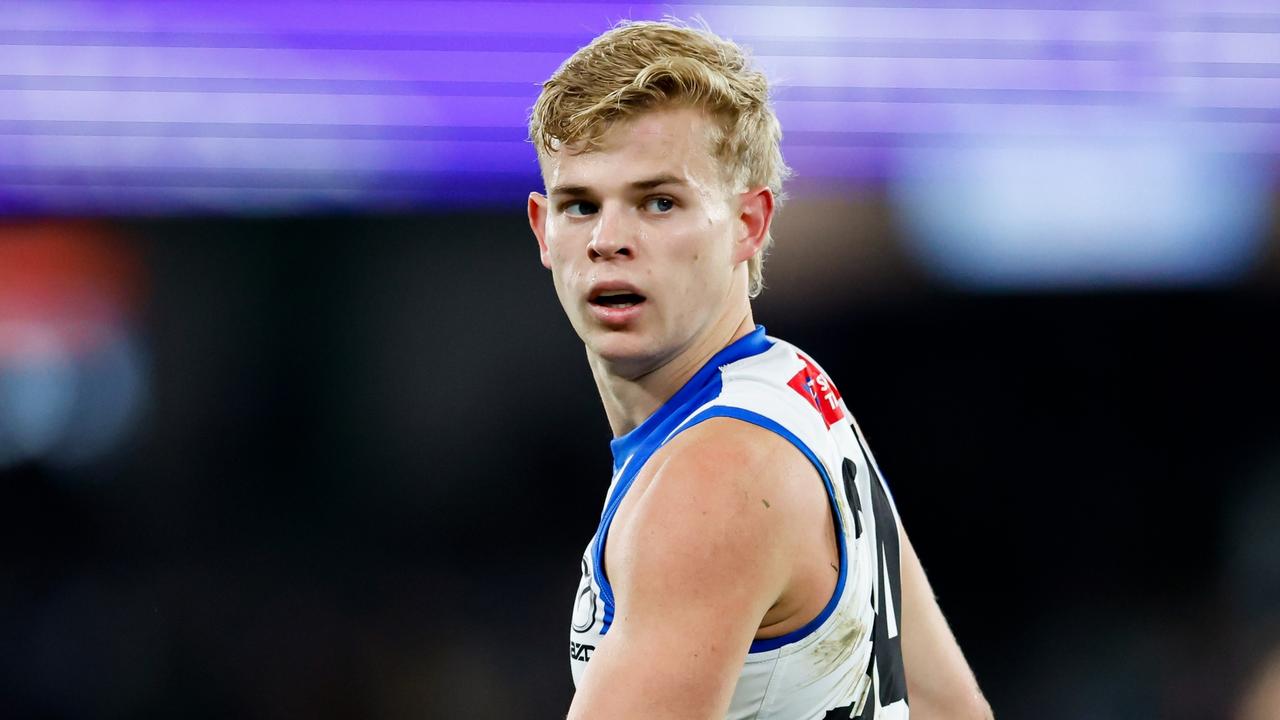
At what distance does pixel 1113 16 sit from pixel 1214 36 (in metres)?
0.33

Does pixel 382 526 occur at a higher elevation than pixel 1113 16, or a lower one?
lower

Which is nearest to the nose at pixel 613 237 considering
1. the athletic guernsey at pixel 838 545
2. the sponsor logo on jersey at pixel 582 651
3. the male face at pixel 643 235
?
the male face at pixel 643 235

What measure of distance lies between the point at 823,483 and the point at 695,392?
0.29 meters

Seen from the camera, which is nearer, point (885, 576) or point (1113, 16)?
point (885, 576)

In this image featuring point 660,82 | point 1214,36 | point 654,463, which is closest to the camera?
point 654,463

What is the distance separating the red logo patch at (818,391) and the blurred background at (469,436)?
249 cm

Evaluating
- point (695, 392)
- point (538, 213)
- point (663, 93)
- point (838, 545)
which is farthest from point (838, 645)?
point (538, 213)

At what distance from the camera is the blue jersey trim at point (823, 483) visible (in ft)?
4.93

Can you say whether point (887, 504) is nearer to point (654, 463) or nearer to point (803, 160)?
point (654, 463)

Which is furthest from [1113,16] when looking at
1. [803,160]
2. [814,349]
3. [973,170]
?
[814,349]

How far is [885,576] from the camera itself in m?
1.74

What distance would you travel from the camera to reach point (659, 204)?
173 centimetres

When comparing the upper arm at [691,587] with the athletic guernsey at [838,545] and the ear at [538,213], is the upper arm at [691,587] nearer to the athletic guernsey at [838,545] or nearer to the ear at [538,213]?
the athletic guernsey at [838,545]

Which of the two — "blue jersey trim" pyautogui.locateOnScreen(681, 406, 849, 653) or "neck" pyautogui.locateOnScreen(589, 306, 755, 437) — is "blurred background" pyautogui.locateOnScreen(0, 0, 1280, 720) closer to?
"neck" pyautogui.locateOnScreen(589, 306, 755, 437)
